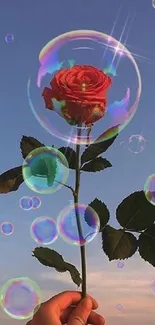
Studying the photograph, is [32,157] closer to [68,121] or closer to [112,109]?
[68,121]

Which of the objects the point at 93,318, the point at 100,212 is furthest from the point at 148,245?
the point at 93,318

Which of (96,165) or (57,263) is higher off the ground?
(96,165)

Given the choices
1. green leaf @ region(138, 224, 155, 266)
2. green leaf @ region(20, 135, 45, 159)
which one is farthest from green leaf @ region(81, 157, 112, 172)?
green leaf @ region(138, 224, 155, 266)

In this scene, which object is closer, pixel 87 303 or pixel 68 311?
pixel 87 303

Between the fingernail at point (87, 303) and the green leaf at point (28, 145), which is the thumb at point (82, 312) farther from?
the green leaf at point (28, 145)

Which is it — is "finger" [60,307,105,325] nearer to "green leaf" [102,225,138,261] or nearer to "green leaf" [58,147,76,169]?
"green leaf" [102,225,138,261]

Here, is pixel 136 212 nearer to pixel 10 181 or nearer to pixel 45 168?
pixel 45 168
